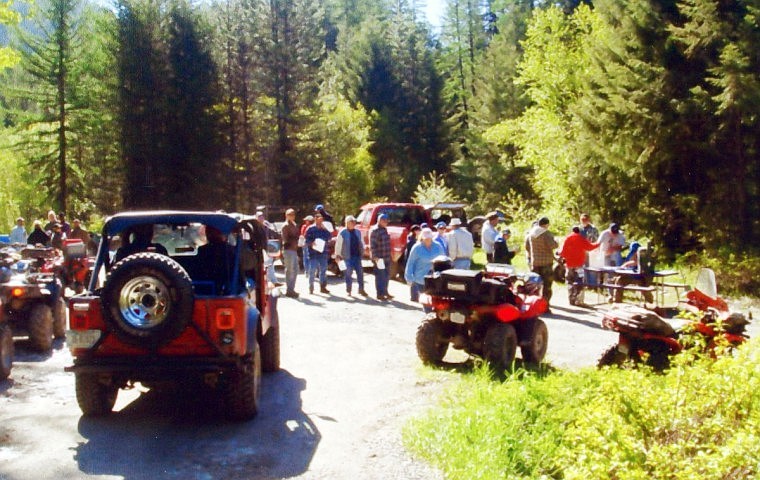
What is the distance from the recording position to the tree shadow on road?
682 centimetres

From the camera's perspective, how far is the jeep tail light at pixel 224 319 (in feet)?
25.4

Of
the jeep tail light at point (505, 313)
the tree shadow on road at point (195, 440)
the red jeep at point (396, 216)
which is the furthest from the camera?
the red jeep at point (396, 216)

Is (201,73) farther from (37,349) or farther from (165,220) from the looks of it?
(165,220)

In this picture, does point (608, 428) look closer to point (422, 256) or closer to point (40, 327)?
point (422, 256)

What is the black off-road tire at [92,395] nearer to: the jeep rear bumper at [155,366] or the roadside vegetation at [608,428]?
the jeep rear bumper at [155,366]

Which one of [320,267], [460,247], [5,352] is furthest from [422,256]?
[5,352]

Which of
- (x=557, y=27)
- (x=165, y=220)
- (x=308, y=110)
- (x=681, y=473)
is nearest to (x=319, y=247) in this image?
(x=165, y=220)

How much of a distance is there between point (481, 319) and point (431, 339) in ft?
2.25

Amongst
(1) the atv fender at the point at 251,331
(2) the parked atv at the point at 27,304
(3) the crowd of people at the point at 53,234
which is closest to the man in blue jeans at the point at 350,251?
(3) the crowd of people at the point at 53,234

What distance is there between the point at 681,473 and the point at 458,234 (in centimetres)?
1132

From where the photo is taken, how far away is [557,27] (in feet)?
117

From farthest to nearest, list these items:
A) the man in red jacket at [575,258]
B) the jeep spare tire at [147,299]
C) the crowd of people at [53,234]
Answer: the crowd of people at [53,234]
the man in red jacket at [575,258]
the jeep spare tire at [147,299]

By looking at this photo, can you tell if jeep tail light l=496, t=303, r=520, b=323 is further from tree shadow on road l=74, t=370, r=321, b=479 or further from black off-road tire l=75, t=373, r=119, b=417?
black off-road tire l=75, t=373, r=119, b=417

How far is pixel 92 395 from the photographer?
8.15 meters
